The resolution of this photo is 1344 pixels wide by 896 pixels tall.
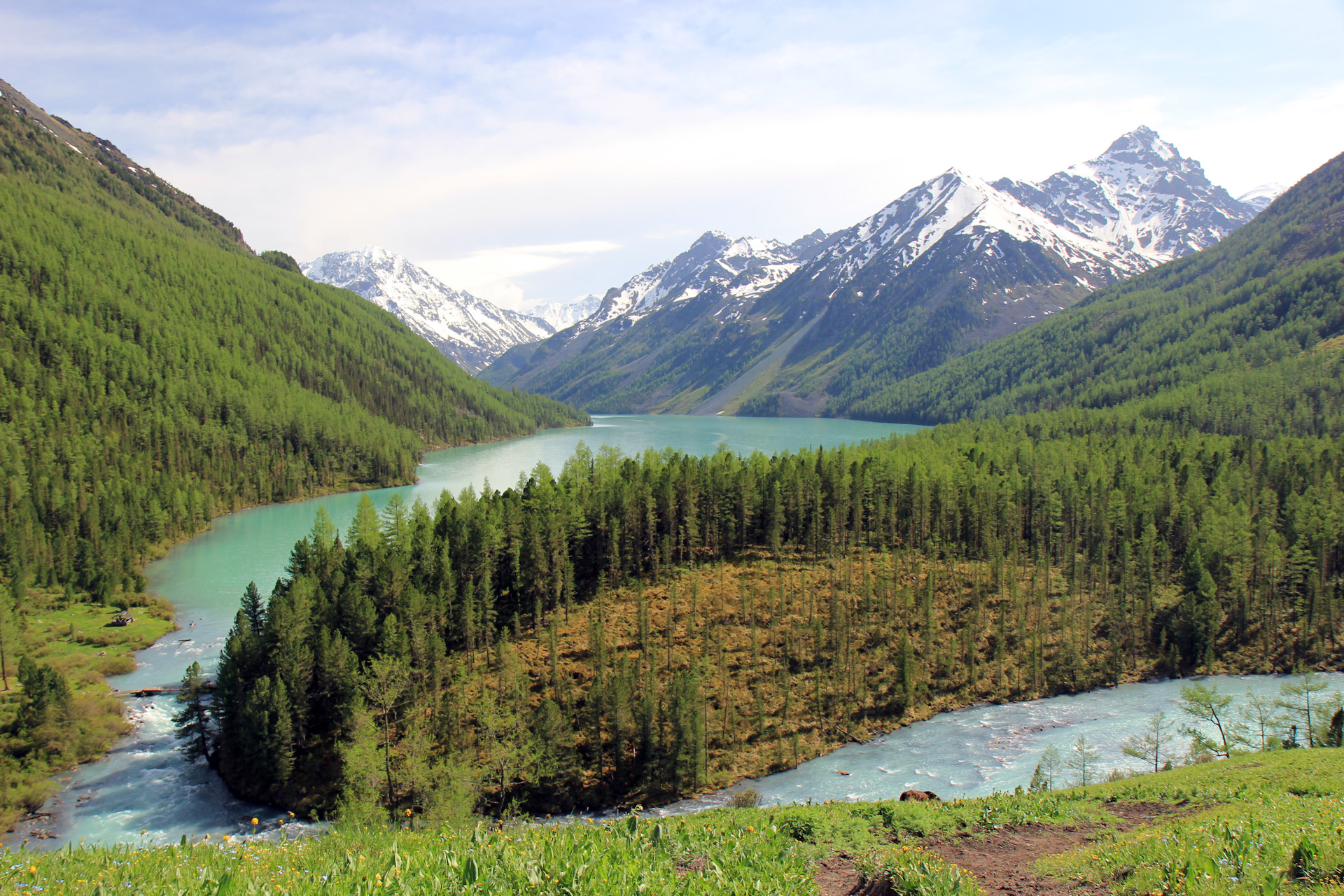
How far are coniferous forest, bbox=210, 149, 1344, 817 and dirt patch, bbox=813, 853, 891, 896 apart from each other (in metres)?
26.3

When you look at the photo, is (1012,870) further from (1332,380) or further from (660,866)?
(1332,380)

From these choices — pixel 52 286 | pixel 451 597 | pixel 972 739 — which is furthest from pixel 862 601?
pixel 52 286

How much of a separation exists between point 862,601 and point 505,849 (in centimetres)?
6227

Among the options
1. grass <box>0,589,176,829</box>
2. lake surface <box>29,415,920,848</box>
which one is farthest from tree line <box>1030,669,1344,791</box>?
grass <box>0,589,176,829</box>

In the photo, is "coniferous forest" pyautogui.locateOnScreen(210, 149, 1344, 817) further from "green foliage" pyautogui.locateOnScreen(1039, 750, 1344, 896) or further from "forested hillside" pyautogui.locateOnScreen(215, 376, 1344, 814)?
"green foliage" pyautogui.locateOnScreen(1039, 750, 1344, 896)

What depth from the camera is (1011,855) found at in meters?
19.8

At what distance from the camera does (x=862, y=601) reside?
69.1 meters

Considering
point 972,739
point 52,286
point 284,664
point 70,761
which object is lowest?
point 972,739

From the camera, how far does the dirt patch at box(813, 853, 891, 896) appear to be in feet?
47.0

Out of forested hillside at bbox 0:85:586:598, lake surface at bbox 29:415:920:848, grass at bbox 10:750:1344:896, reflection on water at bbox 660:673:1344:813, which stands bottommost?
reflection on water at bbox 660:673:1344:813

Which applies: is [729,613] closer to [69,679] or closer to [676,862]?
[676,862]

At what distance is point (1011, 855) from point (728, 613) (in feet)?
151

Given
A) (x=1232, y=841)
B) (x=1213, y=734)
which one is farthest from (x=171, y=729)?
(x=1213, y=734)

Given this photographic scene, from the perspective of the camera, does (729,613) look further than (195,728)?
Yes
